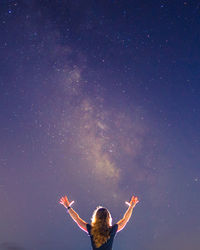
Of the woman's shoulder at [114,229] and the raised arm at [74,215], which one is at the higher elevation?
the raised arm at [74,215]

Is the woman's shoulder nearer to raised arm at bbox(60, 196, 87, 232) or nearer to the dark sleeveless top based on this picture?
the dark sleeveless top

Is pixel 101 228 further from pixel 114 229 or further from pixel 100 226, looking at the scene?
pixel 114 229

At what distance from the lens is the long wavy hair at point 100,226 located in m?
4.54

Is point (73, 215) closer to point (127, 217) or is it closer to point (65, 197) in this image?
point (65, 197)

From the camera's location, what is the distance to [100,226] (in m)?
4.70

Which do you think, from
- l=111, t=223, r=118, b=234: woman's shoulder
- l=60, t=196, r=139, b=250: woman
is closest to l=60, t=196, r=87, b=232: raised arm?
l=60, t=196, r=139, b=250: woman

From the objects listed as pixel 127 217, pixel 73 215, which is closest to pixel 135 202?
pixel 127 217

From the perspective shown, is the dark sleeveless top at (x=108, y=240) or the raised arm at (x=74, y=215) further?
the raised arm at (x=74, y=215)

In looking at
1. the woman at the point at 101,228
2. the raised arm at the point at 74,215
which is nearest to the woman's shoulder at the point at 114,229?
the woman at the point at 101,228

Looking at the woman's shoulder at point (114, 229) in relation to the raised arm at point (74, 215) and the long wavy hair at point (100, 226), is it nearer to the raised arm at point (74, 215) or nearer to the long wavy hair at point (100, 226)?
the long wavy hair at point (100, 226)

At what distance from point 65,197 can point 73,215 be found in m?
0.50

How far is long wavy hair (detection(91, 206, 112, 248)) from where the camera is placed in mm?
4539

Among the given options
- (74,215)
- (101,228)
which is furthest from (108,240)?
(74,215)

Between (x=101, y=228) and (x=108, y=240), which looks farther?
(x=101, y=228)
